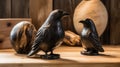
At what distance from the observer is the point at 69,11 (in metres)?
1.54

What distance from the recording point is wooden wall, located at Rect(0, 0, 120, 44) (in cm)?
149

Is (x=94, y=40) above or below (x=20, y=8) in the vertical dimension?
below

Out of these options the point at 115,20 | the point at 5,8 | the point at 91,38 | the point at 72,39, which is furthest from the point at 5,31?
the point at 115,20

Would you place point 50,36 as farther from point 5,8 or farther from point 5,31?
point 5,8

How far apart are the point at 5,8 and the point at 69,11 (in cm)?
36

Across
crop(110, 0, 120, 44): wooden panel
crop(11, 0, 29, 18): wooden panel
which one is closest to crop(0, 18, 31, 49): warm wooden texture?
crop(11, 0, 29, 18): wooden panel

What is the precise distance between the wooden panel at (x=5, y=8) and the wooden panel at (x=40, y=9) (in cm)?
13

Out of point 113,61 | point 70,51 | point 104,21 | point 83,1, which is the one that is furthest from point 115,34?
point 113,61

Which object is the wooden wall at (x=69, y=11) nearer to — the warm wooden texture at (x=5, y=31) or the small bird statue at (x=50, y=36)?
the warm wooden texture at (x=5, y=31)

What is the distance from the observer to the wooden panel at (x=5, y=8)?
1.47m

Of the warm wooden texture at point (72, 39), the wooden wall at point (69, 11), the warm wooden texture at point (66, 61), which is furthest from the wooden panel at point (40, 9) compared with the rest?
the warm wooden texture at point (66, 61)

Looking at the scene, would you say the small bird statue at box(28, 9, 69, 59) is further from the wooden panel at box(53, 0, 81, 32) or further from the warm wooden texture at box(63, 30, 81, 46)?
the wooden panel at box(53, 0, 81, 32)

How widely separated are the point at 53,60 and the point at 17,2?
0.56 meters

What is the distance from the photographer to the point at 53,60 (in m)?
1.06
